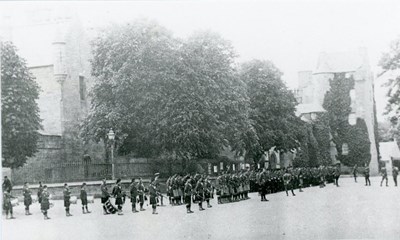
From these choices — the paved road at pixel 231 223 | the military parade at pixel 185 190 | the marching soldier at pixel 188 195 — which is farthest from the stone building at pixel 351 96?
the marching soldier at pixel 188 195

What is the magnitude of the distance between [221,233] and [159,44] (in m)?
14.1

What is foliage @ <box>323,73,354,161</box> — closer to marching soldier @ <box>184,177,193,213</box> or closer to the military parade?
the military parade

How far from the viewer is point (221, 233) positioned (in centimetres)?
1742

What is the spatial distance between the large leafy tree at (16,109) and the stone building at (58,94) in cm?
273

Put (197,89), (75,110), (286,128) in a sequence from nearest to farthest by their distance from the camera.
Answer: (197,89) → (75,110) → (286,128)

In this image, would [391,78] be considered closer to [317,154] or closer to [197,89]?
[197,89]

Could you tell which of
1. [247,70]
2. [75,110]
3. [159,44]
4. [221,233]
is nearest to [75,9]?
[221,233]

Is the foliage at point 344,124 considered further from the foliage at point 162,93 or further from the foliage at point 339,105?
the foliage at point 162,93

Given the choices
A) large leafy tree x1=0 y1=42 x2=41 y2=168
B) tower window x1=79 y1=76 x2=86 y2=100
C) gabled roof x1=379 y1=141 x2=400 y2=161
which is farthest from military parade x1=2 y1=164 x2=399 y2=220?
gabled roof x1=379 y1=141 x2=400 y2=161

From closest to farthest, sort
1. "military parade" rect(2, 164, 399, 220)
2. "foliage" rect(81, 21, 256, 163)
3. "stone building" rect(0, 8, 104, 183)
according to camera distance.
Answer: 1. "military parade" rect(2, 164, 399, 220)
2. "stone building" rect(0, 8, 104, 183)
3. "foliage" rect(81, 21, 256, 163)

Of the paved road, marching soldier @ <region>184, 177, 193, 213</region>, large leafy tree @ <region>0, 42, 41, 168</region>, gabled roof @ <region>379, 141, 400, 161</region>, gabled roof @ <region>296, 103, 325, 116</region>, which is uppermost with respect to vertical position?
gabled roof @ <region>296, 103, 325, 116</region>

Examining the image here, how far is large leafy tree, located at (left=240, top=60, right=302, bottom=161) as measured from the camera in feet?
137

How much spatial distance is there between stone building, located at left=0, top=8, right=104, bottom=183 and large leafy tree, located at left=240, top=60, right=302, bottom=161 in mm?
11355

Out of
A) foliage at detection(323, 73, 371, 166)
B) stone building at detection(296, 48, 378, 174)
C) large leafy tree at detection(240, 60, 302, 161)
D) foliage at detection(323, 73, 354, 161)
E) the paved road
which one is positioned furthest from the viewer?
foliage at detection(323, 73, 354, 161)
